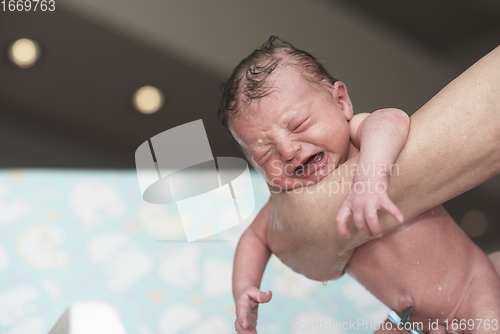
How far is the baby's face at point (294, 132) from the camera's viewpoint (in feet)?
1.73

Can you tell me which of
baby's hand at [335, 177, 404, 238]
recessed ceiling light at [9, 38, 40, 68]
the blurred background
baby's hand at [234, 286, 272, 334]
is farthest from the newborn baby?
recessed ceiling light at [9, 38, 40, 68]

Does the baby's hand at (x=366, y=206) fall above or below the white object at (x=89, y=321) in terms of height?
above

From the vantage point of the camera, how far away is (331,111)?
1.86 ft

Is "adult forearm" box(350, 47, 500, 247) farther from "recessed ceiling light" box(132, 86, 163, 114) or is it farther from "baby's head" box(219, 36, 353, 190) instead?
"recessed ceiling light" box(132, 86, 163, 114)

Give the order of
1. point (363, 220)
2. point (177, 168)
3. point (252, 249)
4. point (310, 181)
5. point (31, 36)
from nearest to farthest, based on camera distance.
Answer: point (363, 220)
point (310, 181)
point (252, 249)
point (177, 168)
point (31, 36)

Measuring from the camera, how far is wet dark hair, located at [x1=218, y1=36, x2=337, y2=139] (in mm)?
579

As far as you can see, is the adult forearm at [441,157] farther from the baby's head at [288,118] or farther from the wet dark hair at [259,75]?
the wet dark hair at [259,75]

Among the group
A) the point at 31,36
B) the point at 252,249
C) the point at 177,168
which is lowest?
the point at 252,249

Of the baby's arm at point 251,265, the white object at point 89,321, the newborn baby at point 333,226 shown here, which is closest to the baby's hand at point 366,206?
the newborn baby at point 333,226

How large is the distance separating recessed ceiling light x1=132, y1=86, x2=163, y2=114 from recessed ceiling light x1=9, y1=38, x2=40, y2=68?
231 millimetres

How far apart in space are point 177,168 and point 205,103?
0.25 metres

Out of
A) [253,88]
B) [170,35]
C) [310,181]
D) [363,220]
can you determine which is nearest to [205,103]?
[170,35]

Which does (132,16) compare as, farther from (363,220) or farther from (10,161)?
(363,220)

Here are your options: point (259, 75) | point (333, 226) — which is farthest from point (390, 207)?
point (259, 75)
